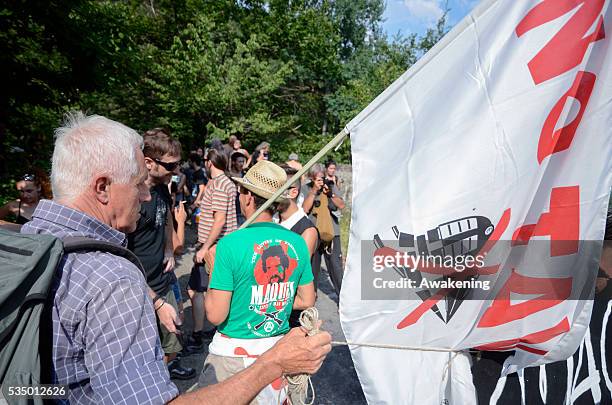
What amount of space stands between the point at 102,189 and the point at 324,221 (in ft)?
11.7

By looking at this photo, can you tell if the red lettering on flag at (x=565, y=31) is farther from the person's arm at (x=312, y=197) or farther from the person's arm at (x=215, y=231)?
the person's arm at (x=312, y=197)

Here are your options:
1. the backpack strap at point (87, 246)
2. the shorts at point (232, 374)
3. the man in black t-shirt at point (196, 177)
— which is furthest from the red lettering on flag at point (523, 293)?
the man in black t-shirt at point (196, 177)

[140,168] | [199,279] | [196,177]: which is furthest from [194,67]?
[140,168]

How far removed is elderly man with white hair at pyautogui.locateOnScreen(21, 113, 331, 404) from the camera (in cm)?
99

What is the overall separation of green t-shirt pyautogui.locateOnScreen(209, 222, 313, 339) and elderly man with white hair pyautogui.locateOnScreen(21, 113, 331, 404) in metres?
0.68

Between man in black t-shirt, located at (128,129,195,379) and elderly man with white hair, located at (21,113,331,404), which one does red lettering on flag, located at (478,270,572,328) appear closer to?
elderly man with white hair, located at (21,113,331,404)

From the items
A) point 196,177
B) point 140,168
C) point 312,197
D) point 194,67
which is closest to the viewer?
point 140,168

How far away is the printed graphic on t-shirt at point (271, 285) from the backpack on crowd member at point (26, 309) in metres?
1.09

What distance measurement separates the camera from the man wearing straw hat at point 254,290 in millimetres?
1961

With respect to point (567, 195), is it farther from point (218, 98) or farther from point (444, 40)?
point (218, 98)

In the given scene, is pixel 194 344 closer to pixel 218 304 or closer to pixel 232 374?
pixel 232 374

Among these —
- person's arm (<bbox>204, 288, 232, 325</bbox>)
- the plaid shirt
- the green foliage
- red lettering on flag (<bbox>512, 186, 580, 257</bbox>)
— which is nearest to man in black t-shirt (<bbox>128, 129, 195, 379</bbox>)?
person's arm (<bbox>204, 288, 232, 325</bbox>)

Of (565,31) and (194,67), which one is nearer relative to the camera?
Answer: (565,31)

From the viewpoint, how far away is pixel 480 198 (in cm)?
166
